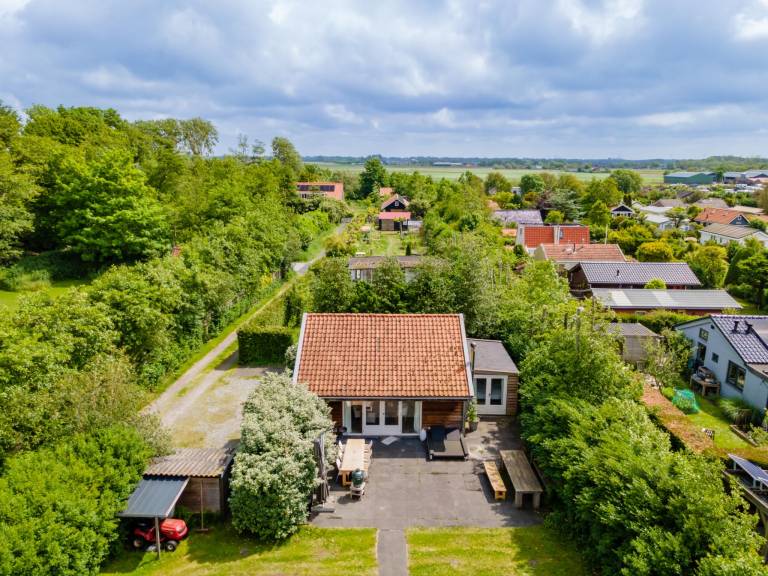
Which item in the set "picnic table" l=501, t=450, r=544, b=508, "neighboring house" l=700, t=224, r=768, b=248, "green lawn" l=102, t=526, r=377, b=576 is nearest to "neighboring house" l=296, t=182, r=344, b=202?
"neighboring house" l=700, t=224, r=768, b=248

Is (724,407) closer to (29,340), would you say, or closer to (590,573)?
(590,573)

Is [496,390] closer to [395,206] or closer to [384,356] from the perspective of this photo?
[384,356]

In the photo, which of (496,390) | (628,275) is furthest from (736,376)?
(628,275)

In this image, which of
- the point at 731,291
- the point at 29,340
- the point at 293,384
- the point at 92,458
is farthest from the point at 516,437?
the point at 731,291

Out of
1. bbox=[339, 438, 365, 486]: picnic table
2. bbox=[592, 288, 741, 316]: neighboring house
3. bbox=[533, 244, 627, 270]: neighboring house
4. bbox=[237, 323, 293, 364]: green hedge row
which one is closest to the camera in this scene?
bbox=[339, 438, 365, 486]: picnic table

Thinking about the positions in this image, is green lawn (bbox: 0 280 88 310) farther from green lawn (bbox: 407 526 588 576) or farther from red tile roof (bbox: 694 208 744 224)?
red tile roof (bbox: 694 208 744 224)

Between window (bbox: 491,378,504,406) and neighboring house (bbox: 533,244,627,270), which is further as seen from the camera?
neighboring house (bbox: 533,244,627,270)
